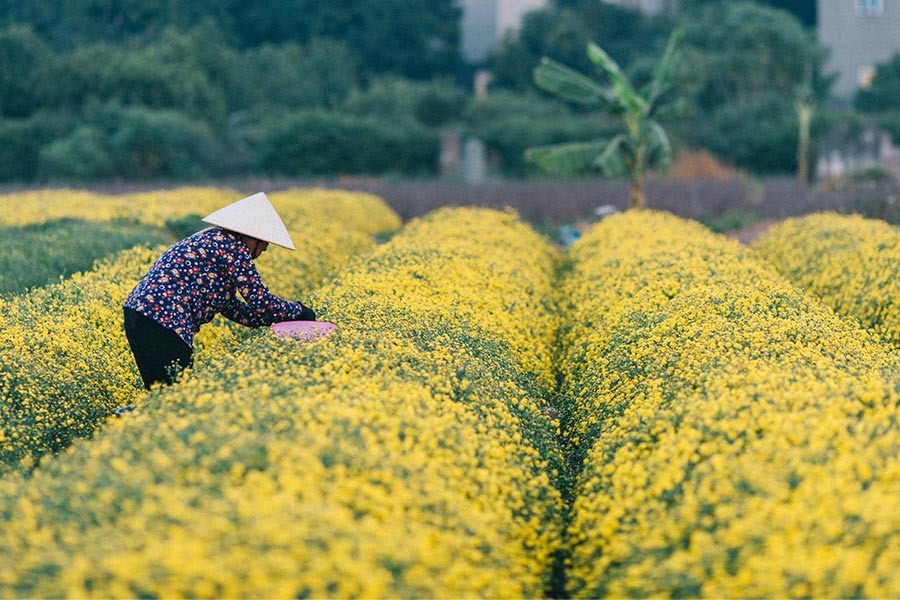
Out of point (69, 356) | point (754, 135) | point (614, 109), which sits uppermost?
point (614, 109)

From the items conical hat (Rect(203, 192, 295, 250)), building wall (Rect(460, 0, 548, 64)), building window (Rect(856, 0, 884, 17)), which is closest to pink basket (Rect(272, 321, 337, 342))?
conical hat (Rect(203, 192, 295, 250))

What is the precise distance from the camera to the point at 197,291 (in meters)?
5.68

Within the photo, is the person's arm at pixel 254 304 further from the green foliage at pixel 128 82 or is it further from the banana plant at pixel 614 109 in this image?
the green foliage at pixel 128 82

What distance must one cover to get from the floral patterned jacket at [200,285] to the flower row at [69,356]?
1001mm

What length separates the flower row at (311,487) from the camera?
10.2ft

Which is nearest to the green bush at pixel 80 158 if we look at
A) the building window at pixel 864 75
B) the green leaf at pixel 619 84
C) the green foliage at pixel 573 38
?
the green foliage at pixel 573 38

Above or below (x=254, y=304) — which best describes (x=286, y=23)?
above

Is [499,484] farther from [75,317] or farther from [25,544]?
[75,317]

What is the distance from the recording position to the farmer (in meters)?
5.61

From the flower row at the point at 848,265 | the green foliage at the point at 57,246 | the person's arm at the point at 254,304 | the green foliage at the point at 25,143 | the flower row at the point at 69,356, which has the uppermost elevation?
the person's arm at the point at 254,304

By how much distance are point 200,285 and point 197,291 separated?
4 cm

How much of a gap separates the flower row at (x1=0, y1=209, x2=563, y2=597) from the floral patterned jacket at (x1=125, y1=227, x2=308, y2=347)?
255 millimetres

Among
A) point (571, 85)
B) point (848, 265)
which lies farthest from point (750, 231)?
point (848, 265)

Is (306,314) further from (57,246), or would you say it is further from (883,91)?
(883,91)
